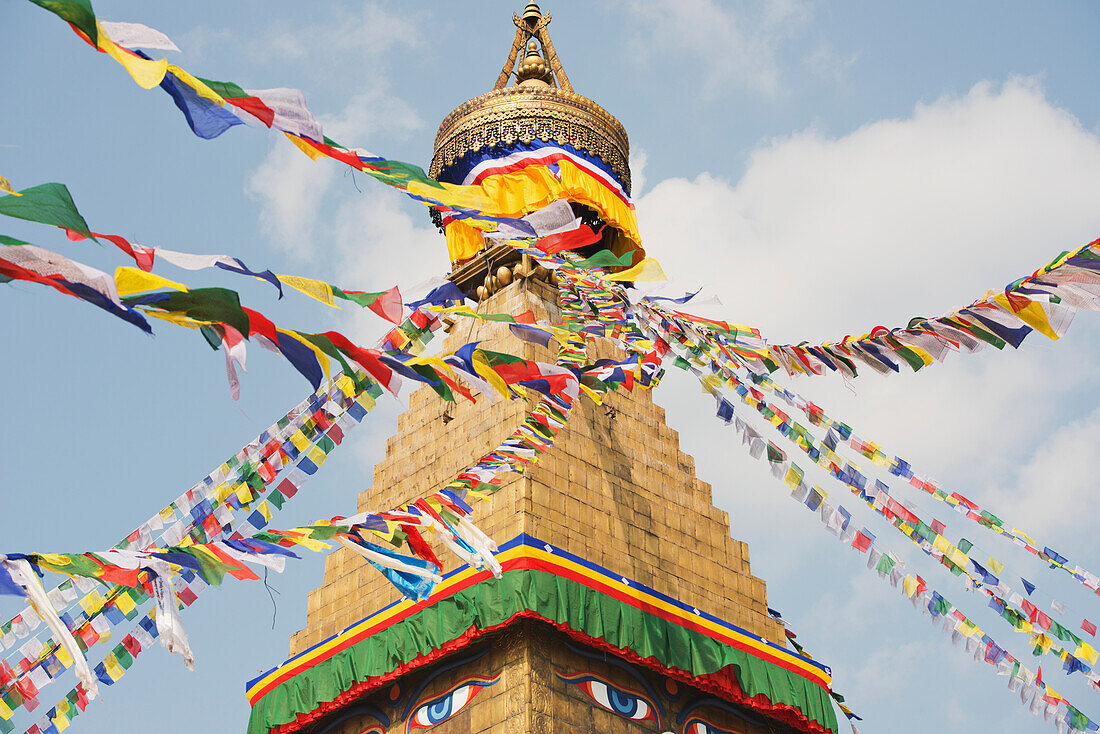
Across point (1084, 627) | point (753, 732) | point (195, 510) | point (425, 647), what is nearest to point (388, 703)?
point (425, 647)

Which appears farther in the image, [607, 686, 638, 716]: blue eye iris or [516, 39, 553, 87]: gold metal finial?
[516, 39, 553, 87]: gold metal finial

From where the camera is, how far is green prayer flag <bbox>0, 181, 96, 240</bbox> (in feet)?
15.0

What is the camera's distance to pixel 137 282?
16.1 feet

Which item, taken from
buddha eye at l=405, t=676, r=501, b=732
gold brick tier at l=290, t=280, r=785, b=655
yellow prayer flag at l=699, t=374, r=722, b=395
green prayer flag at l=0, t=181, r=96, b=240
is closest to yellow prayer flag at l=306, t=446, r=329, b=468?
gold brick tier at l=290, t=280, r=785, b=655

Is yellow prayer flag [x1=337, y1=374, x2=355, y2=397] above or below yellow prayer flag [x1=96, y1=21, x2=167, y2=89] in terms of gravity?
above

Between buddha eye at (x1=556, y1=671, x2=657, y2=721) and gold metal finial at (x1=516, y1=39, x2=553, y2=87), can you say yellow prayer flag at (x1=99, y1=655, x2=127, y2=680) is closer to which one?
buddha eye at (x1=556, y1=671, x2=657, y2=721)

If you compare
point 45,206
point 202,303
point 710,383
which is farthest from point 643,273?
point 45,206

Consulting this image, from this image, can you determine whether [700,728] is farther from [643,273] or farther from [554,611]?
[643,273]

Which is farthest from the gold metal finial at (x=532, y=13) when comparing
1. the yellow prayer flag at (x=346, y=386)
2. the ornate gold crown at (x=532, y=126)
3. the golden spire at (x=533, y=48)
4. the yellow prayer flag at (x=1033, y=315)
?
the yellow prayer flag at (x=1033, y=315)

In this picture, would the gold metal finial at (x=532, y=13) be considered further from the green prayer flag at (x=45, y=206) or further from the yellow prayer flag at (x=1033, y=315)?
the green prayer flag at (x=45, y=206)

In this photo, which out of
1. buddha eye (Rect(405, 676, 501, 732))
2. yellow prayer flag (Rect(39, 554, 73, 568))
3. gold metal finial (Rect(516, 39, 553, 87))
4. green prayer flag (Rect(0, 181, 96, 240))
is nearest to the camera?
green prayer flag (Rect(0, 181, 96, 240))

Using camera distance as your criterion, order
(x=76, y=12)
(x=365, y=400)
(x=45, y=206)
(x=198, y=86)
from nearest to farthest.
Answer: (x=45, y=206)
(x=76, y=12)
(x=198, y=86)
(x=365, y=400)

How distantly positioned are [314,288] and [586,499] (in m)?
4.95

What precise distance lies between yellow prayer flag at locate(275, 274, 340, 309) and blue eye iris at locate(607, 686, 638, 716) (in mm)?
4880
